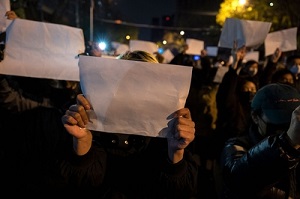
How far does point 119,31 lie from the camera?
52.5 metres

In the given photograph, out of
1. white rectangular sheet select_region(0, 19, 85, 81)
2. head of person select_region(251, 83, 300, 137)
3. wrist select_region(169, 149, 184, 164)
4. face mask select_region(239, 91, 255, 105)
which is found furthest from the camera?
face mask select_region(239, 91, 255, 105)

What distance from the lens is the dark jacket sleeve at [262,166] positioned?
5.10ft

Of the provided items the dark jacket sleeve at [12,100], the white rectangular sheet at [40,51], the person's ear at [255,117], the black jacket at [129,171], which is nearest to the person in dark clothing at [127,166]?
the black jacket at [129,171]

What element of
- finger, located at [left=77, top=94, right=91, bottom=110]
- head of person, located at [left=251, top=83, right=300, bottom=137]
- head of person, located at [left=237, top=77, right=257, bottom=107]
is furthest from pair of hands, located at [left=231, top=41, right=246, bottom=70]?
finger, located at [left=77, top=94, right=91, bottom=110]

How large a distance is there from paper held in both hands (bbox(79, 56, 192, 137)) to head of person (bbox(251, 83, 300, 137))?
748mm

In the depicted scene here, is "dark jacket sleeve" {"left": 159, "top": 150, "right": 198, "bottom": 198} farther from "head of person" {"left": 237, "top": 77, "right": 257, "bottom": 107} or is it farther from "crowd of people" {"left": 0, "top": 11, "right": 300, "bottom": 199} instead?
"head of person" {"left": 237, "top": 77, "right": 257, "bottom": 107}

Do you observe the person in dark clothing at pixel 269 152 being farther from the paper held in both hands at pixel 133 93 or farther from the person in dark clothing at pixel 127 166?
the paper held in both hands at pixel 133 93

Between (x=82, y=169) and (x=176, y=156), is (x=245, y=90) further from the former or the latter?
(x=82, y=169)

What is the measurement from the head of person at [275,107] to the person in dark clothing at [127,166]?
1.82ft

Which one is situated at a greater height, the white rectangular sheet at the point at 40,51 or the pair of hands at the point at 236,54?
the white rectangular sheet at the point at 40,51

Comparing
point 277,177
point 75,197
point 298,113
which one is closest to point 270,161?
point 277,177

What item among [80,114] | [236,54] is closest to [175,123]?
[80,114]

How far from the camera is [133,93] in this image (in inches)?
63.2

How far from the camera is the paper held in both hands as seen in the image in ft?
5.13
